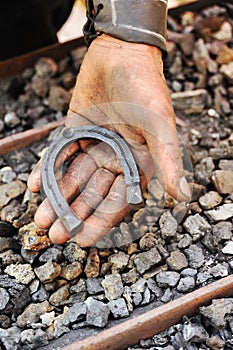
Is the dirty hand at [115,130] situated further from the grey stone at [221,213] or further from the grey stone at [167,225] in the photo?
the grey stone at [221,213]

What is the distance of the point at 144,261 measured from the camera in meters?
1.87

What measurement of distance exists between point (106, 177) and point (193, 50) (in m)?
Result: 1.08

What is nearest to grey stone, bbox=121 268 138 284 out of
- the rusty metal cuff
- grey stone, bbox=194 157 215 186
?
grey stone, bbox=194 157 215 186

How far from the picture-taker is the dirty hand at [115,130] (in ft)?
5.64

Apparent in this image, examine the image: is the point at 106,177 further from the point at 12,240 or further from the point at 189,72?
the point at 189,72

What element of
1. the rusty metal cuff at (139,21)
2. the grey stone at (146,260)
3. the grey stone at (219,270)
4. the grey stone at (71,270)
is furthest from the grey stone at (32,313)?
→ the rusty metal cuff at (139,21)

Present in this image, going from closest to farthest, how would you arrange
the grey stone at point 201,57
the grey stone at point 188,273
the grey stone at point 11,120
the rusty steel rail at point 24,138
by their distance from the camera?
1. the grey stone at point 188,273
2. the rusty steel rail at point 24,138
3. the grey stone at point 11,120
4. the grey stone at point 201,57

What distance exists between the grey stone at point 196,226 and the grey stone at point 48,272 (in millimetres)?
467

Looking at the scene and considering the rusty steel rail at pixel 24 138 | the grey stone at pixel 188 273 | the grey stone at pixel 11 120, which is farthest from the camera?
the grey stone at pixel 11 120

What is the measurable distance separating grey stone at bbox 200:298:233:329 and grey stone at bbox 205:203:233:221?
0.36m

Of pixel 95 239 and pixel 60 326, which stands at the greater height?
pixel 95 239

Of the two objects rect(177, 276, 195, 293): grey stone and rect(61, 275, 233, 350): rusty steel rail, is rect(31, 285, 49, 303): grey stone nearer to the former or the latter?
rect(61, 275, 233, 350): rusty steel rail

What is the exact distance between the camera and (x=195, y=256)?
190 cm

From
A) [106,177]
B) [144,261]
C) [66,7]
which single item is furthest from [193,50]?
[144,261]
